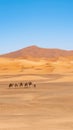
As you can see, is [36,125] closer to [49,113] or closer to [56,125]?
[56,125]

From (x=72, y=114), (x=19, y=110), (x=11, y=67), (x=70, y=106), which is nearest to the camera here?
(x=72, y=114)

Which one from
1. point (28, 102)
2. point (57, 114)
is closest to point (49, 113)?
point (57, 114)

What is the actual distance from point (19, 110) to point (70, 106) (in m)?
3.29

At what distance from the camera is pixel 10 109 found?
20.8m

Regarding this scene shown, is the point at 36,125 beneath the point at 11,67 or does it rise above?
beneath

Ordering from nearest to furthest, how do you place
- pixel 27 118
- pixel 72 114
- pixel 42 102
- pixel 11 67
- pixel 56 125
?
pixel 56 125 → pixel 27 118 → pixel 72 114 → pixel 42 102 → pixel 11 67

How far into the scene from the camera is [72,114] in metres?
18.7

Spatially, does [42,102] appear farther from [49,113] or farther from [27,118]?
[27,118]

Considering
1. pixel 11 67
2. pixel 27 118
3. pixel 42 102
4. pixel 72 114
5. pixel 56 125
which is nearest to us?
pixel 56 125

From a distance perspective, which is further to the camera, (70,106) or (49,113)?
(70,106)

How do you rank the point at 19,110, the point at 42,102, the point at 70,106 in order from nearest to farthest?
the point at 19,110
the point at 70,106
the point at 42,102

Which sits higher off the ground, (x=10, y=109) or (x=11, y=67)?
(x=11, y=67)

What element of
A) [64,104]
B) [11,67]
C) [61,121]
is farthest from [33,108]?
[11,67]

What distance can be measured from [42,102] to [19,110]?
3.80 metres
